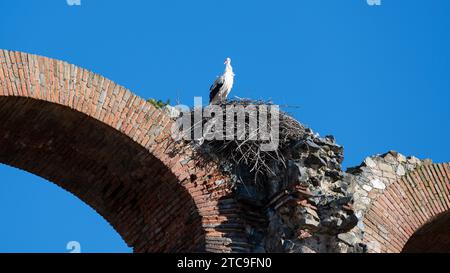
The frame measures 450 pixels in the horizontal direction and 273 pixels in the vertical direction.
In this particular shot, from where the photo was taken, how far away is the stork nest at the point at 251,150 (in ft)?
37.2

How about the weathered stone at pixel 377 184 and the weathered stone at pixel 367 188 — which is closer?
the weathered stone at pixel 367 188

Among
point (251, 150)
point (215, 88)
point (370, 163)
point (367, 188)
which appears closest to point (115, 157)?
point (251, 150)

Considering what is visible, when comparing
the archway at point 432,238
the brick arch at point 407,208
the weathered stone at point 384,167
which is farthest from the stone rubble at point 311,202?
the archway at point 432,238

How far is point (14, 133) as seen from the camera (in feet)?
36.2

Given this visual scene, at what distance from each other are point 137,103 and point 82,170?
812mm

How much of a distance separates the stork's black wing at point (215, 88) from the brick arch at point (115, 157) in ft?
3.65

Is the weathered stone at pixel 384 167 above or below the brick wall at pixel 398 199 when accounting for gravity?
above

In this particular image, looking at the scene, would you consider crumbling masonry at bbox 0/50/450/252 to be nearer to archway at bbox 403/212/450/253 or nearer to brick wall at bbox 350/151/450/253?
brick wall at bbox 350/151/450/253

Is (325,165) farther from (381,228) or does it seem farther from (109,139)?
(109,139)

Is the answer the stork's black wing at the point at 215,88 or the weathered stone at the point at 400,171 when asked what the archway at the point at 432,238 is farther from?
the stork's black wing at the point at 215,88

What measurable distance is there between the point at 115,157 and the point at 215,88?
5.17ft
